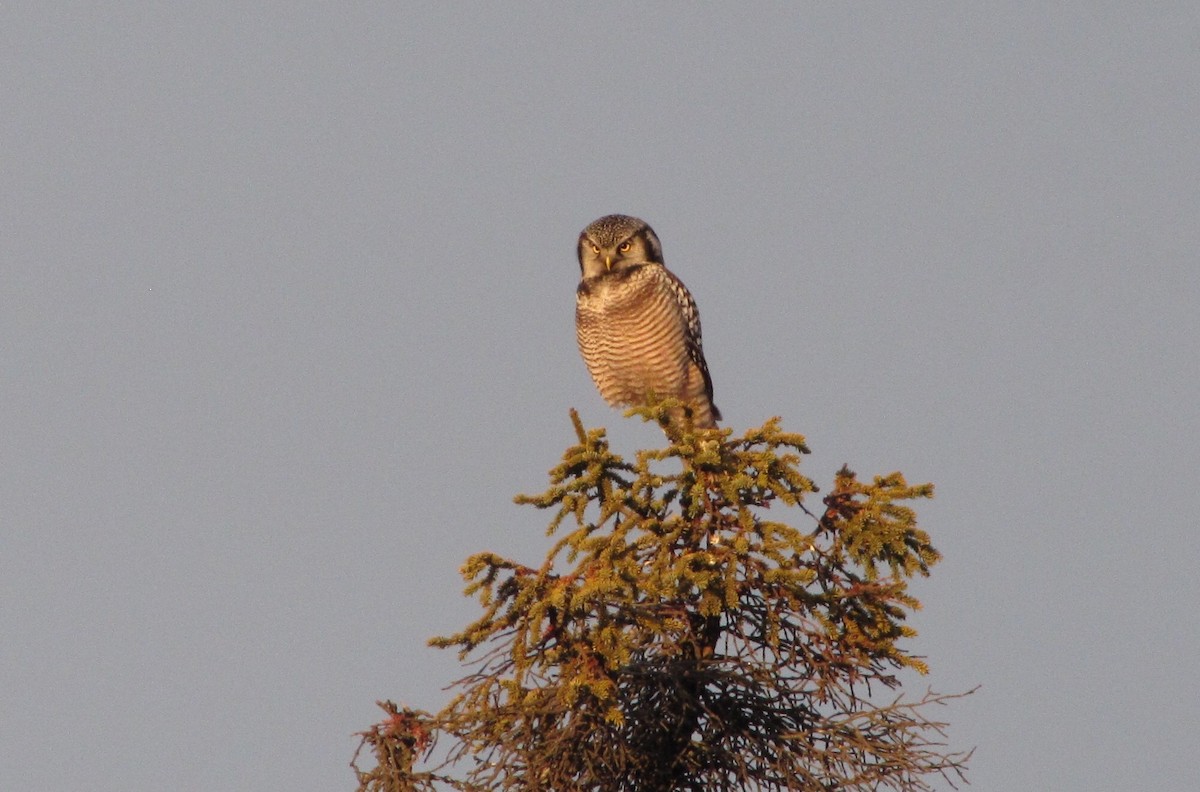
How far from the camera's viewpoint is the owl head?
43.5 feet

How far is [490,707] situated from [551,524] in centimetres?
99

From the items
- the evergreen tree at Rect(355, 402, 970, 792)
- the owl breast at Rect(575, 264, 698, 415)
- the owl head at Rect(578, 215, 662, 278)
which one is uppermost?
the owl head at Rect(578, 215, 662, 278)

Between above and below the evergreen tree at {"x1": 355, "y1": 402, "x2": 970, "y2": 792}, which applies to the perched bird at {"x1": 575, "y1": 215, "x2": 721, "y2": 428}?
above

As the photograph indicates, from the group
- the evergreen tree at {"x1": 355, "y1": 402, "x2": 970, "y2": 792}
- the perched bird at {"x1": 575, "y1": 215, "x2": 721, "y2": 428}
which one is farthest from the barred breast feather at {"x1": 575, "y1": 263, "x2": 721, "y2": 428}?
the evergreen tree at {"x1": 355, "y1": 402, "x2": 970, "y2": 792}

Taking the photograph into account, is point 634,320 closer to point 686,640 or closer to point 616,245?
point 616,245

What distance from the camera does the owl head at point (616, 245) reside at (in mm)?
13250

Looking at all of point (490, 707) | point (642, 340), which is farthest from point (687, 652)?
point (642, 340)

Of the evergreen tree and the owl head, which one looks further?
the owl head

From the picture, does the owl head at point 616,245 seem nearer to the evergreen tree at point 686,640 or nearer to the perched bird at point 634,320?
the perched bird at point 634,320

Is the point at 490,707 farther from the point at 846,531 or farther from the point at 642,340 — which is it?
the point at 642,340

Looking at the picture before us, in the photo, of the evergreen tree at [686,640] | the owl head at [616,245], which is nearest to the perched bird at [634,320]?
the owl head at [616,245]

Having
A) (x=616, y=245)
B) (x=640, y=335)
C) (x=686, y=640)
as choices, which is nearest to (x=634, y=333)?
(x=640, y=335)

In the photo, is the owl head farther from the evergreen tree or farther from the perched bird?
the evergreen tree

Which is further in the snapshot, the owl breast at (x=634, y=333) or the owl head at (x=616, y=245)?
the owl head at (x=616, y=245)
